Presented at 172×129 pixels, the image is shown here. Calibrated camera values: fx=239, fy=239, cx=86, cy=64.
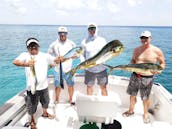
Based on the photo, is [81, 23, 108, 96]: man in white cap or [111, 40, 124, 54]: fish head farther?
[81, 23, 108, 96]: man in white cap

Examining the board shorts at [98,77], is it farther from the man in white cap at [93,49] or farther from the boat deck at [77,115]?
the boat deck at [77,115]

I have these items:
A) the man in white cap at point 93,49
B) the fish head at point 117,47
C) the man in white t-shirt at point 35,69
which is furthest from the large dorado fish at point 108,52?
the man in white cap at point 93,49

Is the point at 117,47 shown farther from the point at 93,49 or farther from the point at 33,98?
the point at 33,98

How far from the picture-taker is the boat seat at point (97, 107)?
2.84 m

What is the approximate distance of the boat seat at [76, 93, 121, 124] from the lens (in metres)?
2.84

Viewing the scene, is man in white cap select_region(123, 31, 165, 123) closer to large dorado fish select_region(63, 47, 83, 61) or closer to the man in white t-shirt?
large dorado fish select_region(63, 47, 83, 61)

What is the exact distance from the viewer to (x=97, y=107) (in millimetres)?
2873

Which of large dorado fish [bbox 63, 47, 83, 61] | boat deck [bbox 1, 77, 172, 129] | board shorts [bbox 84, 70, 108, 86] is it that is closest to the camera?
large dorado fish [bbox 63, 47, 83, 61]

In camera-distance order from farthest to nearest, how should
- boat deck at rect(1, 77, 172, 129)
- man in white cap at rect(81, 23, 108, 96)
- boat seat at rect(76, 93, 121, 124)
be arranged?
man in white cap at rect(81, 23, 108, 96)
boat deck at rect(1, 77, 172, 129)
boat seat at rect(76, 93, 121, 124)

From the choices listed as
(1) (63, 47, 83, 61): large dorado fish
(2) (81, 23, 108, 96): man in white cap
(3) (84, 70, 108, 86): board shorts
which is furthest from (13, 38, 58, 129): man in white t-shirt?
(3) (84, 70, 108, 86): board shorts

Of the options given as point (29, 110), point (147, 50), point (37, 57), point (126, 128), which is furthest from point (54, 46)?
point (126, 128)

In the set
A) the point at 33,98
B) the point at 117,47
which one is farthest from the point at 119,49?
the point at 33,98

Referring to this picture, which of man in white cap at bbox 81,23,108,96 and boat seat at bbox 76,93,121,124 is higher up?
man in white cap at bbox 81,23,108,96

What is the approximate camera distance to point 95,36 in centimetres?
394
